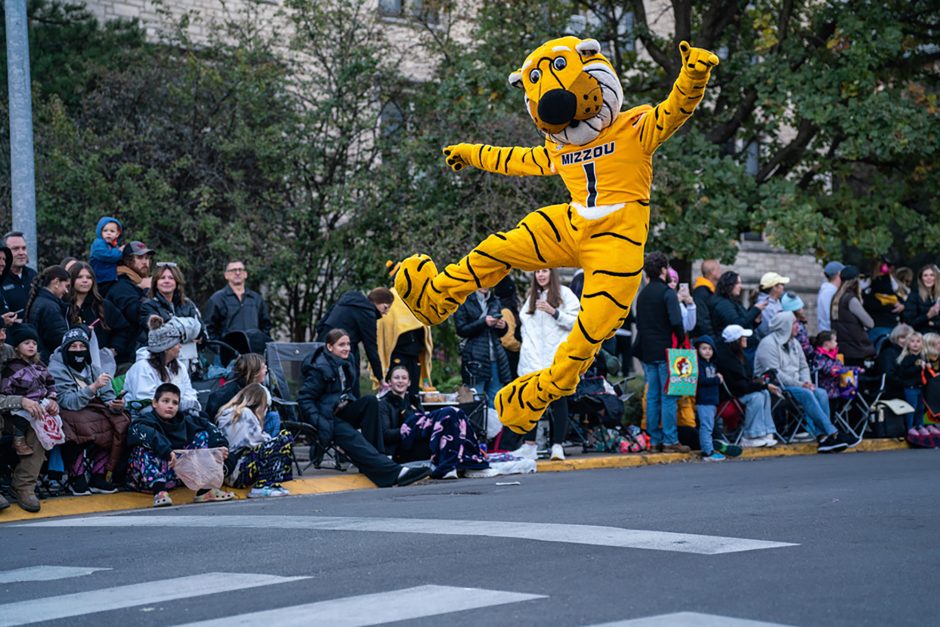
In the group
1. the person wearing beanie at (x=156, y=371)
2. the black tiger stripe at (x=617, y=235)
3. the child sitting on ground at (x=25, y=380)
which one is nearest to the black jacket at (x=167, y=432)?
the person wearing beanie at (x=156, y=371)

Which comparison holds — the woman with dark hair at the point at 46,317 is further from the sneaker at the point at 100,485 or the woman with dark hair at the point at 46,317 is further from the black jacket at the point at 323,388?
the black jacket at the point at 323,388

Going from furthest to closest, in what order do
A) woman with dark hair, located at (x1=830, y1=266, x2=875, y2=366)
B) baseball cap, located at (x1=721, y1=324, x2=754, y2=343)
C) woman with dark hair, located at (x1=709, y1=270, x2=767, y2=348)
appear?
woman with dark hair, located at (x1=830, y1=266, x2=875, y2=366), woman with dark hair, located at (x1=709, y1=270, x2=767, y2=348), baseball cap, located at (x1=721, y1=324, x2=754, y2=343)

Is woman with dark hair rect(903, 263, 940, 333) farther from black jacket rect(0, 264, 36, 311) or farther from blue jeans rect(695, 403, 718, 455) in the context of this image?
black jacket rect(0, 264, 36, 311)

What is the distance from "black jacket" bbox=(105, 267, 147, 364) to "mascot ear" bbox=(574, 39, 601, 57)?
608 centimetres

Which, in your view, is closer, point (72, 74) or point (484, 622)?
point (484, 622)

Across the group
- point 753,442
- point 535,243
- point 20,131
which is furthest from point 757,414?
point 20,131

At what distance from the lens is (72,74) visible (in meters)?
20.7

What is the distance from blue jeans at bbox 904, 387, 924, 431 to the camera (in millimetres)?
17953

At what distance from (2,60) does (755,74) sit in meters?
11.6

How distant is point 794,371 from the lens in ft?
55.0

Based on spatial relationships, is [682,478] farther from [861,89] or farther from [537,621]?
[861,89]

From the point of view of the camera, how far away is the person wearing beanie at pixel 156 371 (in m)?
12.1

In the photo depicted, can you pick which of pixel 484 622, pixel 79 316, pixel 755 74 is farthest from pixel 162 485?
pixel 755 74

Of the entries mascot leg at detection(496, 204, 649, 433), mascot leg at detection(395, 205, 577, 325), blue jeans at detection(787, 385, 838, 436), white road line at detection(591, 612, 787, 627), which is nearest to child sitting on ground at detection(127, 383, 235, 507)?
mascot leg at detection(395, 205, 577, 325)
